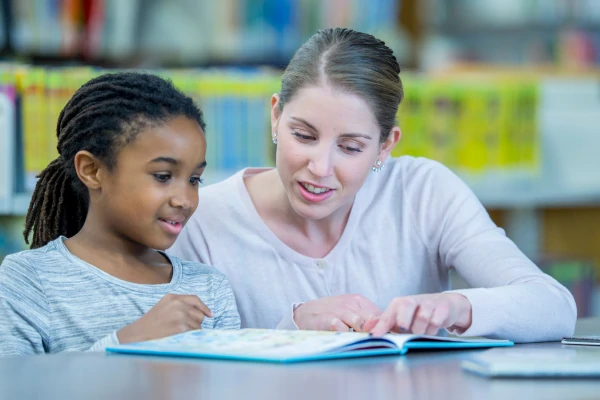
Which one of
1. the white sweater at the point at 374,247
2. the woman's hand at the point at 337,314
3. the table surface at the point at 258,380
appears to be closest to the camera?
the table surface at the point at 258,380

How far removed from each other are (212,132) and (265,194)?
111 centimetres

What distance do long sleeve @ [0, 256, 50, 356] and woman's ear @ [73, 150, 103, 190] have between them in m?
0.16

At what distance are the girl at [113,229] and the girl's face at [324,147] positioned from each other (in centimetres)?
16

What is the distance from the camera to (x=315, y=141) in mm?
1475

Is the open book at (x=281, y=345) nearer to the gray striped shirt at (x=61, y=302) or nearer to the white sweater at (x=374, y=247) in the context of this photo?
the gray striped shirt at (x=61, y=302)

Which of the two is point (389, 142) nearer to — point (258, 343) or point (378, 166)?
point (378, 166)

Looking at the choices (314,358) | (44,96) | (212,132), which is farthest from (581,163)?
(314,358)

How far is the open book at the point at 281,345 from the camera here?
100 centimetres

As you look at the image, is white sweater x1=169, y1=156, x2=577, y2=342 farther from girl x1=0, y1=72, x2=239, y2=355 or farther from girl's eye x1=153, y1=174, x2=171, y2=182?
girl's eye x1=153, y1=174, x2=171, y2=182

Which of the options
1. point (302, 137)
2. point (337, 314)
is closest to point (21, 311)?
point (337, 314)

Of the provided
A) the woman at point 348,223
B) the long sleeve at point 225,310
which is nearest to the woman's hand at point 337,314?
the woman at point 348,223

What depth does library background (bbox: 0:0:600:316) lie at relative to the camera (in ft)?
9.15

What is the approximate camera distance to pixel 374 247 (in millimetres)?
1656

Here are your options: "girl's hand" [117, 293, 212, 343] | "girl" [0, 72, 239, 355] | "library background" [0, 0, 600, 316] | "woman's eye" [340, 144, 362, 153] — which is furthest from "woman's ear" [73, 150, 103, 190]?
"library background" [0, 0, 600, 316]
